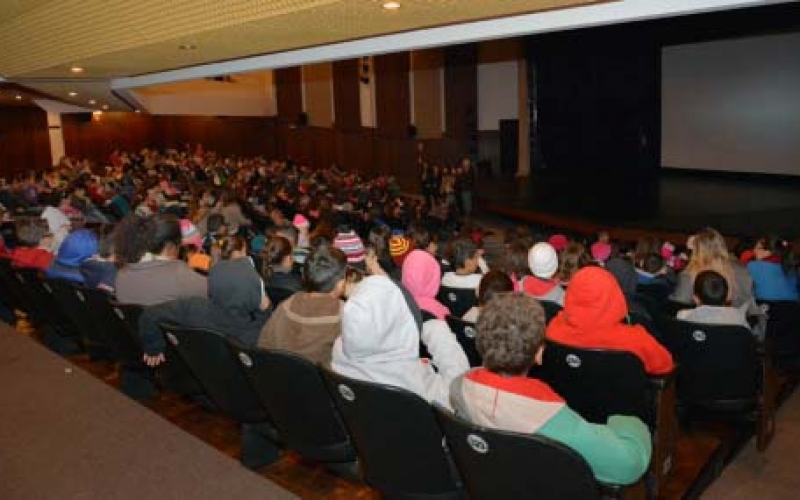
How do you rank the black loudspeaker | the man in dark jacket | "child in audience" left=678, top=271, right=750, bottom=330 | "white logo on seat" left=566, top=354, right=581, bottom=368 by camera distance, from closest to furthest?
"white logo on seat" left=566, top=354, right=581, bottom=368, the man in dark jacket, "child in audience" left=678, top=271, right=750, bottom=330, the black loudspeaker

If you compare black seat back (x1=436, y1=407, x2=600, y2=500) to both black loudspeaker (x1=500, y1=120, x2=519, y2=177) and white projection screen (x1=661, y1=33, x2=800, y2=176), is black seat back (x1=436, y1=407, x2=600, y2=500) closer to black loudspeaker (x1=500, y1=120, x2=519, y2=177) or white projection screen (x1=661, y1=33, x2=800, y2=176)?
white projection screen (x1=661, y1=33, x2=800, y2=176)

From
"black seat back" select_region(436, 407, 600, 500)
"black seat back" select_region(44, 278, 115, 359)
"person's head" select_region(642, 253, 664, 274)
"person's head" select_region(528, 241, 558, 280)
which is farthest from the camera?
"person's head" select_region(642, 253, 664, 274)

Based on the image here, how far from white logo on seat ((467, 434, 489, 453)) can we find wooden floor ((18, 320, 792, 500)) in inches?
46.6

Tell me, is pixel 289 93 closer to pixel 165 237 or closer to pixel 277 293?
pixel 277 293

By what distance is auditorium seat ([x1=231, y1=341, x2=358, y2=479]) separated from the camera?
2689 mm

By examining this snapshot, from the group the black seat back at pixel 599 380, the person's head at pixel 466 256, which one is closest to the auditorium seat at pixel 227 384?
the black seat back at pixel 599 380

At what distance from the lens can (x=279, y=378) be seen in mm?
2756

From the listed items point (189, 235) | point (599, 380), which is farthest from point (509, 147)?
point (599, 380)

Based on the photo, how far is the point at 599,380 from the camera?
298cm

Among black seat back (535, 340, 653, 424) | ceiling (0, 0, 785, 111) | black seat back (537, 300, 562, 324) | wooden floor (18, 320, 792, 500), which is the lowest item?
wooden floor (18, 320, 792, 500)

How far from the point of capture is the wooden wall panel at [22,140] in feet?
70.3

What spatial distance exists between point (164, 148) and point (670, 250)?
23.0 m

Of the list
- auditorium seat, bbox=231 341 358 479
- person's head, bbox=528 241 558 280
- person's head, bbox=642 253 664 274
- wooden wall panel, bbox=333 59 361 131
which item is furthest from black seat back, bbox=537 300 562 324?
wooden wall panel, bbox=333 59 361 131

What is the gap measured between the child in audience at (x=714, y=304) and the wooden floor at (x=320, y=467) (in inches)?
26.0
